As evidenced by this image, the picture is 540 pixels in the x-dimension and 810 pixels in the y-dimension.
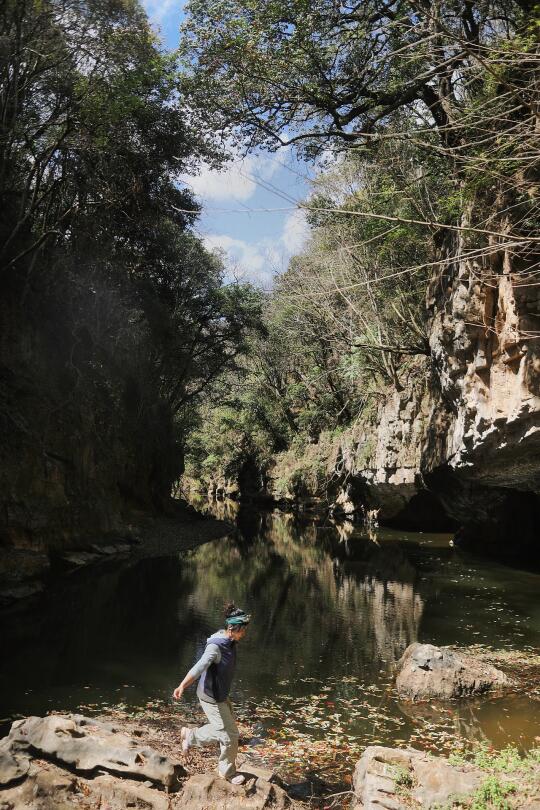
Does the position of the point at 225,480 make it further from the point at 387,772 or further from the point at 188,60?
the point at 387,772

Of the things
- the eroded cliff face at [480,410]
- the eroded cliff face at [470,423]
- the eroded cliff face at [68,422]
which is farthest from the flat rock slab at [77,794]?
the eroded cliff face at [68,422]

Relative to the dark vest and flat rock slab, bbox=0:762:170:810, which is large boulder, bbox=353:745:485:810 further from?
flat rock slab, bbox=0:762:170:810

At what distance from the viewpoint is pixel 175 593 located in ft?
53.8

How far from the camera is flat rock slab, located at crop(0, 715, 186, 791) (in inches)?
200

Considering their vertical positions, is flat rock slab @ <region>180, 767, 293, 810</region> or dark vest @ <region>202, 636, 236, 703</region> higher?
dark vest @ <region>202, 636, 236, 703</region>

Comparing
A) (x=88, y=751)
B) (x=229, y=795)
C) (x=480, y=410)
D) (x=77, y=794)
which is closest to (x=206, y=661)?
(x=229, y=795)

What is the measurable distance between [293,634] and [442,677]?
4225 mm

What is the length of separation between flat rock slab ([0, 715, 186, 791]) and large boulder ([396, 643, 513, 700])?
504cm

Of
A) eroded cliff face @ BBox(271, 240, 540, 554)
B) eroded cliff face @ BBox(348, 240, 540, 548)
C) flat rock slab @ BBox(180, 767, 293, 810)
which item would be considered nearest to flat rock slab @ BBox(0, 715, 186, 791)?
flat rock slab @ BBox(180, 767, 293, 810)

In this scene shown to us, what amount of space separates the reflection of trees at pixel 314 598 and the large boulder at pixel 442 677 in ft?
4.54

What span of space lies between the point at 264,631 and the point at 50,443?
9.52 meters

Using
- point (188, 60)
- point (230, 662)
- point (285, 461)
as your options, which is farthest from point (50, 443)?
point (285, 461)

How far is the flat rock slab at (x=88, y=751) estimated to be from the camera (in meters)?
5.08

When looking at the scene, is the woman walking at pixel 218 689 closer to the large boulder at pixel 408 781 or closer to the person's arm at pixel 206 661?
the person's arm at pixel 206 661
